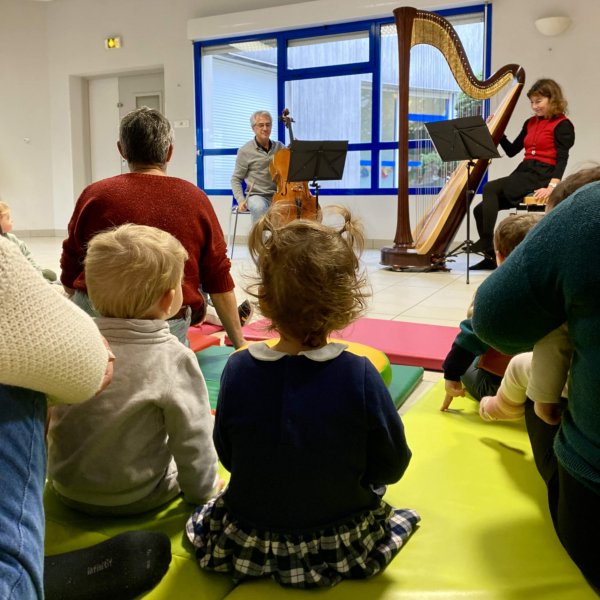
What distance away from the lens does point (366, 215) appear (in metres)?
7.94

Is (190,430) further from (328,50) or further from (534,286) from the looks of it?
(328,50)

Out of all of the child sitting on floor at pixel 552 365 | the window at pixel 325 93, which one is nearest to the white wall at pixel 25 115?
the window at pixel 325 93

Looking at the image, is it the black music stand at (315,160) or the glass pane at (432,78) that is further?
the glass pane at (432,78)

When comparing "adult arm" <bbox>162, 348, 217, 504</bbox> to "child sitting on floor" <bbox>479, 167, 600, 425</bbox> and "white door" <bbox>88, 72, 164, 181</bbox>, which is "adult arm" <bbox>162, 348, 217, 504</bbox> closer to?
"child sitting on floor" <bbox>479, 167, 600, 425</bbox>

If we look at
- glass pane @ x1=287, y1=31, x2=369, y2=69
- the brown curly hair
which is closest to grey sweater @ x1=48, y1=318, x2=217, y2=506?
the brown curly hair

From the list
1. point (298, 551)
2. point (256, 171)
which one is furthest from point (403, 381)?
point (256, 171)

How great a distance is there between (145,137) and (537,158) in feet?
13.8

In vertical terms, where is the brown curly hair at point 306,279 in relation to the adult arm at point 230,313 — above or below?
above

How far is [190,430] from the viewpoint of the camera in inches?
55.9

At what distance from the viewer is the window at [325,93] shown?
7.12m

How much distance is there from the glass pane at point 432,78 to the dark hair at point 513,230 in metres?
4.37

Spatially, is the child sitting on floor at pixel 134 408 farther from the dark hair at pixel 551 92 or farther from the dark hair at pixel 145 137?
the dark hair at pixel 551 92

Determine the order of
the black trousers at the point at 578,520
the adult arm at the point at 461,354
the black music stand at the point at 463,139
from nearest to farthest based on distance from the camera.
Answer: the black trousers at the point at 578,520, the adult arm at the point at 461,354, the black music stand at the point at 463,139

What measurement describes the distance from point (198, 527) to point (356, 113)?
23.1ft
